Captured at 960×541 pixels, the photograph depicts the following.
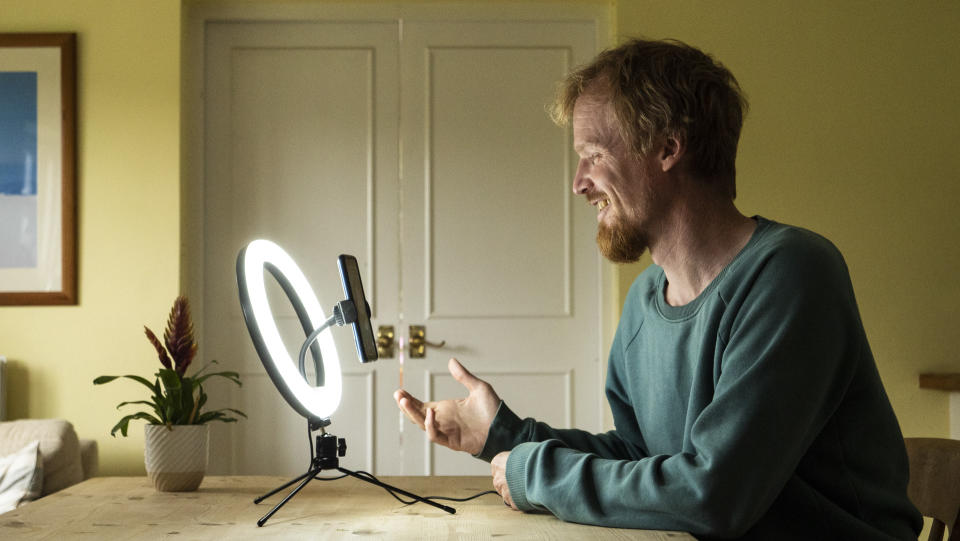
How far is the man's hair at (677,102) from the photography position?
1341mm

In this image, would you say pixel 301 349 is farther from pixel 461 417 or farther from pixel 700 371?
pixel 700 371

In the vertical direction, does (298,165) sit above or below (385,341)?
above

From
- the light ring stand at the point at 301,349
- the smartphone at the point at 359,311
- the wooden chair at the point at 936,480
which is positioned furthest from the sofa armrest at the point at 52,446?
the wooden chair at the point at 936,480

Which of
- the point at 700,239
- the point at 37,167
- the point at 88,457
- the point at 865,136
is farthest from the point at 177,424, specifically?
the point at 865,136

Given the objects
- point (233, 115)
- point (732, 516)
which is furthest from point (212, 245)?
point (732, 516)

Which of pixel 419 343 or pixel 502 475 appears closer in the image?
pixel 502 475

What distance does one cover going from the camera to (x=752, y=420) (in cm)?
107

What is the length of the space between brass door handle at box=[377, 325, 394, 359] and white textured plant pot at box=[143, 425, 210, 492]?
1.87m

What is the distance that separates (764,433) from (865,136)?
8.79 feet

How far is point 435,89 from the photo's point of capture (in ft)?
11.5

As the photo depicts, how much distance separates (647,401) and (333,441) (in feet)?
1.68

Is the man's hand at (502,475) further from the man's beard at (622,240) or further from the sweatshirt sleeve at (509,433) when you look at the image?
the man's beard at (622,240)

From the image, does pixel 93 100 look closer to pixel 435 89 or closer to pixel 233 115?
pixel 233 115

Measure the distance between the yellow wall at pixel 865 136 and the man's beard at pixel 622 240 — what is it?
6.39ft
